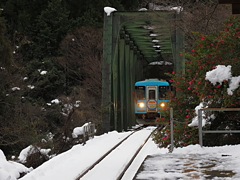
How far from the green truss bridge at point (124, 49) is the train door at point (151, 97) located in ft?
4.46

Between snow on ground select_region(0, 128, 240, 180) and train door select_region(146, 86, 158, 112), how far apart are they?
1186 cm

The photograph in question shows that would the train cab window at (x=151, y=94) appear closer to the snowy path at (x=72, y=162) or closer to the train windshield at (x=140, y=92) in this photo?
the train windshield at (x=140, y=92)

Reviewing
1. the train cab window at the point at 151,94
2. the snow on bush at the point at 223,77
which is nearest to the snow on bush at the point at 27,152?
the train cab window at the point at 151,94

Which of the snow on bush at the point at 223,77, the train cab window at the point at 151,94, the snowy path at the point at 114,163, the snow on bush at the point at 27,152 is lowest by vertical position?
the snow on bush at the point at 27,152

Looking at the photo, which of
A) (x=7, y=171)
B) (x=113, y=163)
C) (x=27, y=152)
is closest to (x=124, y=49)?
(x=27, y=152)

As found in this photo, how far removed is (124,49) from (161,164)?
19560 mm

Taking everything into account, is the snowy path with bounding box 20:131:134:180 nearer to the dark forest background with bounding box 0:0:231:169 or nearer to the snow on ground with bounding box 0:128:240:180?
the snow on ground with bounding box 0:128:240:180

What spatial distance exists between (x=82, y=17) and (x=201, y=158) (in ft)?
108

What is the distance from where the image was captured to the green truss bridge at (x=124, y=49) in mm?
22234

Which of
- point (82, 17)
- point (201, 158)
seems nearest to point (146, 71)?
point (82, 17)

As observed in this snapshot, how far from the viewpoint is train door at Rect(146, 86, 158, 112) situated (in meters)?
28.1

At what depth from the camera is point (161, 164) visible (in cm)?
850

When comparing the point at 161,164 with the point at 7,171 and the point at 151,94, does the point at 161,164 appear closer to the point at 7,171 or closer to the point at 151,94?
the point at 7,171

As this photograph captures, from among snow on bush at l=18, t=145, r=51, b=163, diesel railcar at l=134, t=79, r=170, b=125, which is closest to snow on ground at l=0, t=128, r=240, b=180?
snow on bush at l=18, t=145, r=51, b=163
